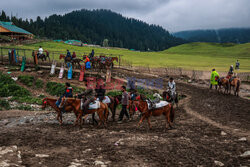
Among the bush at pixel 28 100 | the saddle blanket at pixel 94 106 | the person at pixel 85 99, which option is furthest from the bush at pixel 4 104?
the saddle blanket at pixel 94 106

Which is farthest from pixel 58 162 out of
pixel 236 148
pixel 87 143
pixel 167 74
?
pixel 167 74

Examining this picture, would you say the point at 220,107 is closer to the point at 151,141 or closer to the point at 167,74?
the point at 151,141

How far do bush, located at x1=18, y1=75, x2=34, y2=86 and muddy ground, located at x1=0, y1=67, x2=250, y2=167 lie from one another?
842cm

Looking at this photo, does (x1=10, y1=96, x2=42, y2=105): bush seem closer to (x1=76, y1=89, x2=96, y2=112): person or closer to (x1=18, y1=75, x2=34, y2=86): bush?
(x1=18, y1=75, x2=34, y2=86): bush

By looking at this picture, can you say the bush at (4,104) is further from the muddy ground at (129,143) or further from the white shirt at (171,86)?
the white shirt at (171,86)

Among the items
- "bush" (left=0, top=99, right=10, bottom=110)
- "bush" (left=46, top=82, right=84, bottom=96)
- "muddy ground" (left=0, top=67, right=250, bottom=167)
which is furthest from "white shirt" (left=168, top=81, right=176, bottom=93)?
"bush" (left=0, top=99, right=10, bottom=110)

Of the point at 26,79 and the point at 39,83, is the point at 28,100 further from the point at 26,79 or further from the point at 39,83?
the point at 26,79

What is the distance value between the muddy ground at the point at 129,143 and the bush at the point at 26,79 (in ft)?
27.6

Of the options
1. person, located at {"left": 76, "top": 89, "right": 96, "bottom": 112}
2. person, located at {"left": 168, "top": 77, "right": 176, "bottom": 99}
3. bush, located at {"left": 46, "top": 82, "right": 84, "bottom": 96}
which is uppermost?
person, located at {"left": 168, "top": 77, "right": 176, "bottom": 99}

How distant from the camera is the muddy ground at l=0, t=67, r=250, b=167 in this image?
6613 millimetres

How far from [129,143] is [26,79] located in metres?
Answer: 17.1

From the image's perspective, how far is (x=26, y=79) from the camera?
2136cm

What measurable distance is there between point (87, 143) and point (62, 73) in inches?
635

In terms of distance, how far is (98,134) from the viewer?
9.47 m
